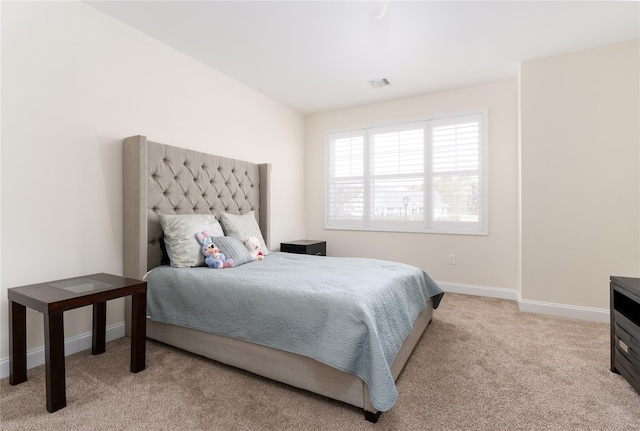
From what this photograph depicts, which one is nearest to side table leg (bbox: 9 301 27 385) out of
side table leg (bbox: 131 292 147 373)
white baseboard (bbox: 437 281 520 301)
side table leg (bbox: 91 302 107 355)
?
side table leg (bbox: 91 302 107 355)

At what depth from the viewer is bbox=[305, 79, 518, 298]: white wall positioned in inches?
135

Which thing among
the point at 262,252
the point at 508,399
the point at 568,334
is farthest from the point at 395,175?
the point at 508,399

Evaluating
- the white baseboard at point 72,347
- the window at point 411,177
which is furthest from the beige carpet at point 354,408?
the window at point 411,177

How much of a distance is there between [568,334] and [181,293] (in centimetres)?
295

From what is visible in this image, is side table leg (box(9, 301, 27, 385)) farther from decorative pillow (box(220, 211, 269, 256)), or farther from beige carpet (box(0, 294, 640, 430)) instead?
decorative pillow (box(220, 211, 269, 256))

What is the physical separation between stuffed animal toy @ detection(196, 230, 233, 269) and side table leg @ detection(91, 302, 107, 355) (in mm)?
702

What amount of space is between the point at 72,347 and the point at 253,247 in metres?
1.42

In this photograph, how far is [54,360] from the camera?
1.50 meters

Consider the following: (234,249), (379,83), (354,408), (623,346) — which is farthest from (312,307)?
(379,83)

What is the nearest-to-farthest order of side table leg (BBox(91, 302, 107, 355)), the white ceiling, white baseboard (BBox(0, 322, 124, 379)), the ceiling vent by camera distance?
white baseboard (BBox(0, 322, 124, 379)) → side table leg (BBox(91, 302, 107, 355)) → the white ceiling → the ceiling vent

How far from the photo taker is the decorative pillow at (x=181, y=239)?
2.36 metres

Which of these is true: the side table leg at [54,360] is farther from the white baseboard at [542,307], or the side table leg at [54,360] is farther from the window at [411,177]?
the white baseboard at [542,307]

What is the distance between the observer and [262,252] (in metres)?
3.01

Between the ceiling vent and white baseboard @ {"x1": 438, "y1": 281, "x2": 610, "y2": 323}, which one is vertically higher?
the ceiling vent
